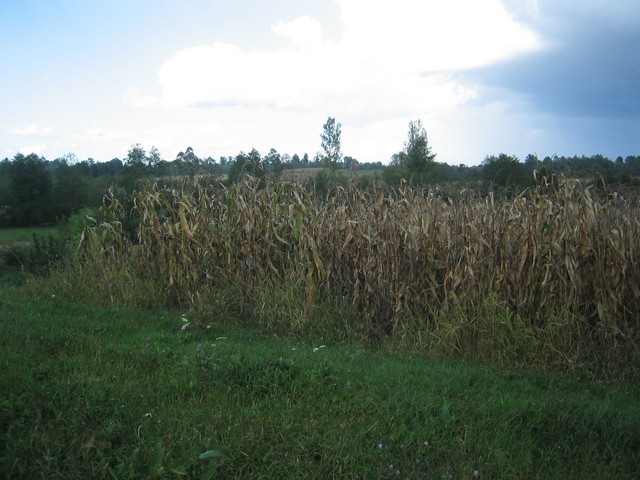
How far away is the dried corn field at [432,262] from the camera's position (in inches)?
232

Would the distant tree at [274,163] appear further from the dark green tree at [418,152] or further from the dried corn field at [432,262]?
the dark green tree at [418,152]

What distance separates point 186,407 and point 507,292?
389cm

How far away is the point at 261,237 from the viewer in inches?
329

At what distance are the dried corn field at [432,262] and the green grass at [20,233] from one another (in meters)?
4.11

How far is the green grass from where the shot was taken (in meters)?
12.5

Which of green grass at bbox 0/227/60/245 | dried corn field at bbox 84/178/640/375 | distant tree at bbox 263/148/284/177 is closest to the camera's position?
dried corn field at bbox 84/178/640/375

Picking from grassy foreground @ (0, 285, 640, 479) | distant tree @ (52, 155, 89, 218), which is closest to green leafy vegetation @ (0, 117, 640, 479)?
grassy foreground @ (0, 285, 640, 479)

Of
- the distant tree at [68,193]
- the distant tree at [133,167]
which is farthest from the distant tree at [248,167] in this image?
the distant tree at [68,193]

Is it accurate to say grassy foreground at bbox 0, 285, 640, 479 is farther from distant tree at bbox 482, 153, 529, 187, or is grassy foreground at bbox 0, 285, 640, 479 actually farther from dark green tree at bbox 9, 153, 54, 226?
dark green tree at bbox 9, 153, 54, 226

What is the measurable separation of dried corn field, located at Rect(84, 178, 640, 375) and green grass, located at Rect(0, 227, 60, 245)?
4.11 metres

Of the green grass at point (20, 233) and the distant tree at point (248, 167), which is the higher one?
the distant tree at point (248, 167)

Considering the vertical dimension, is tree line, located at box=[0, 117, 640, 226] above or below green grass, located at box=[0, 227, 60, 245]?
above

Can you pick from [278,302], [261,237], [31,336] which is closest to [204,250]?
[261,237]

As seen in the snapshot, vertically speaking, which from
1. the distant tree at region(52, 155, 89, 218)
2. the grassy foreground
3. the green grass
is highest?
the distant tree at region(52, 155, 89, 218)
